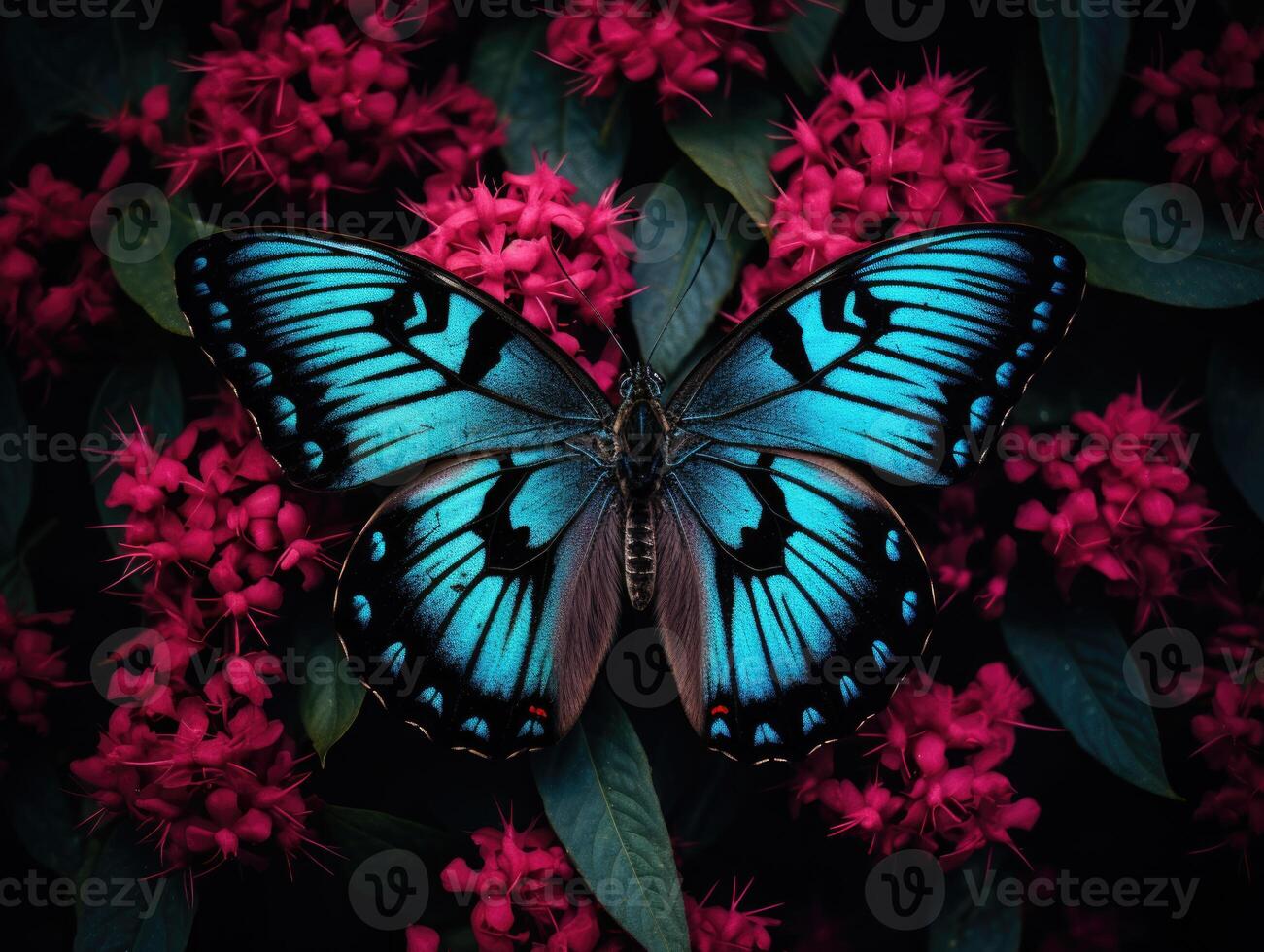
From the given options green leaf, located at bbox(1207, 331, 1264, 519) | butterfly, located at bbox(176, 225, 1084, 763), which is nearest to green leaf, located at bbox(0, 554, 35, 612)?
butterfly, located at bbox(176, 225, 1084, 763)

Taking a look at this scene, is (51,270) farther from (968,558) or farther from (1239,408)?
(1239,408)

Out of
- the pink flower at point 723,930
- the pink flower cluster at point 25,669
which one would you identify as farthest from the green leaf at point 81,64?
the pink flower at point 723,930

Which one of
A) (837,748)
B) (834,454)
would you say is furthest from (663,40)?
(837,748)

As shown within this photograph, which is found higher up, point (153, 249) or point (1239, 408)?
point (1239, 408)

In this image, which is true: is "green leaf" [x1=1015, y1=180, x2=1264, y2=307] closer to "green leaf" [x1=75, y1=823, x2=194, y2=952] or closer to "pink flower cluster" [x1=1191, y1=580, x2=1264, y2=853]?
"pink flower cluster" [x1=1191, y1=580, x2=1264, y2=853]

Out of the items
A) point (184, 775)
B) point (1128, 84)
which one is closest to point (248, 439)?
point (184, 775)

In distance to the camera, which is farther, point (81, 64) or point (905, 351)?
point (81, 64)
